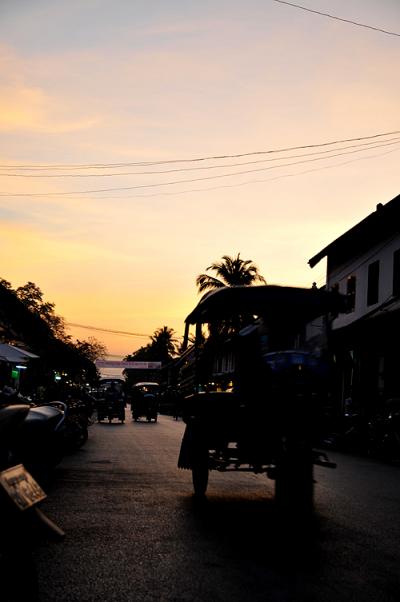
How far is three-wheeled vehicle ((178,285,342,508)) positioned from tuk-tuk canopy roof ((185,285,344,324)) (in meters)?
0.01

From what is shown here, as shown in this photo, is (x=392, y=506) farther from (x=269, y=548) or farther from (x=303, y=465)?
(x=269, y=548)

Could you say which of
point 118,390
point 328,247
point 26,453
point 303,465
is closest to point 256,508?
point 303,465

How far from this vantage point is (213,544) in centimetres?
677

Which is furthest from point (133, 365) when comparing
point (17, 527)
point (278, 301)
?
point (17, 527)

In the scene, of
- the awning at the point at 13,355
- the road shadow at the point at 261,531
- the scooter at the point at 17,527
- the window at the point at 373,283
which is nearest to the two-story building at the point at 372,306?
the window at the point at 373,283

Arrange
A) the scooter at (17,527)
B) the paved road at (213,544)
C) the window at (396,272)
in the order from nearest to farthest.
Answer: the scooter at (17,527), the paved road at (213,544), the window at (396,272)

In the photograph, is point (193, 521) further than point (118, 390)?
No

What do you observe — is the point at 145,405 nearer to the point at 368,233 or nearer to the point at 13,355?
the point at 368,233

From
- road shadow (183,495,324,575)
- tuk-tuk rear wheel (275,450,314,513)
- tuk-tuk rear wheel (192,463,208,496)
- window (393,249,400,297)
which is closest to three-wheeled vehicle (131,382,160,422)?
window (393,249,400,297)

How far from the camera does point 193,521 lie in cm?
798

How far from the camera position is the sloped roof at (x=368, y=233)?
87.4ft

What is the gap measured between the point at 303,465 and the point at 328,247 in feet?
84.7

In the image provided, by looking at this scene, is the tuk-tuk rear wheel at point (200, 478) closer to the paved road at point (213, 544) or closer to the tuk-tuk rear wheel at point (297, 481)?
the paved road at point (213, 544)

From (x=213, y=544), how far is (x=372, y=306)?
76.8 ft
